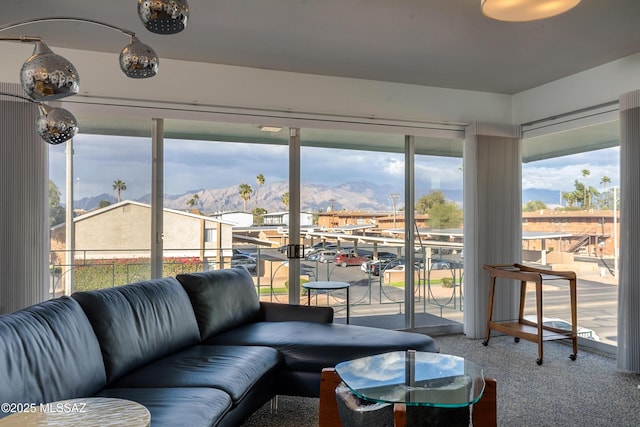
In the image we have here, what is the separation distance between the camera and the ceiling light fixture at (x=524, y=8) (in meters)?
2.47

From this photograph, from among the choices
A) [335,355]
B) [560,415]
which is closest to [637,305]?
[560,415]

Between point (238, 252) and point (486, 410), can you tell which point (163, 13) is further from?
point (238, 252)

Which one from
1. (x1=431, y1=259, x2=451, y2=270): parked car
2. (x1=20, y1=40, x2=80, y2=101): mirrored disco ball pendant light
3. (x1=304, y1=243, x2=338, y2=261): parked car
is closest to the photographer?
(x1=20, y1=40, x2=80, y2=101): mirrored disco ball pendant light

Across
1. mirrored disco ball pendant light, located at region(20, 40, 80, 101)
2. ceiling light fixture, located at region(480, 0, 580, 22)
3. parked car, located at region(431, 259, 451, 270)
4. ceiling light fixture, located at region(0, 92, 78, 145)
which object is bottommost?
parked car, located at region(431, 259, 451, 270)

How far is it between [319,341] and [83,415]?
5.41 feet

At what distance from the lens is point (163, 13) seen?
5.71 feet

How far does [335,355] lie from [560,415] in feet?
4.61

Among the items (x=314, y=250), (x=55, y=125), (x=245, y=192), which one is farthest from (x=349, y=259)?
(x=55, y=125)

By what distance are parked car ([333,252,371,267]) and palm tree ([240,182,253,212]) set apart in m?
1.02

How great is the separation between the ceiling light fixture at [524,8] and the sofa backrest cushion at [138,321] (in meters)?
2.45

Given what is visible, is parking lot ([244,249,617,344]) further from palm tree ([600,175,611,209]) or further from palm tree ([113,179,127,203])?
palm tree ([113,179,127,203])

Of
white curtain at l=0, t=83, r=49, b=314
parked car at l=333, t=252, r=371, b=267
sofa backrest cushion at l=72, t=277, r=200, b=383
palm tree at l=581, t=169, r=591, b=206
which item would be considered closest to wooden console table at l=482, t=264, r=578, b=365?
palm tree at l=581, t=169, r=591, b=206

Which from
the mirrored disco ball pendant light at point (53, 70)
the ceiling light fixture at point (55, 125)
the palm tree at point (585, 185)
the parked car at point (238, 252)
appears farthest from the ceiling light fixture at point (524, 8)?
the parked car at point (238, 252)

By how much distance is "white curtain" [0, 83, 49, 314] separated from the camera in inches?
140
